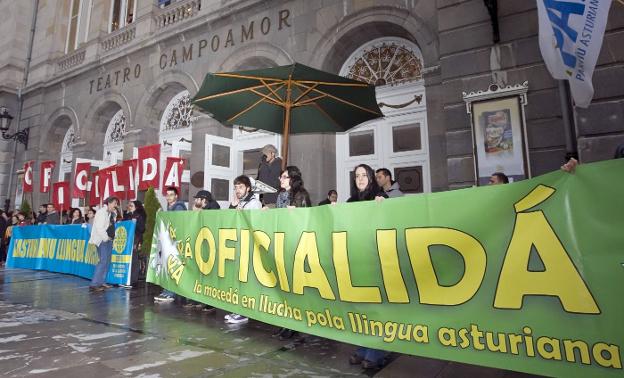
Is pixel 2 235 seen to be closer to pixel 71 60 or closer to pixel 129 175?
pixel 129 175

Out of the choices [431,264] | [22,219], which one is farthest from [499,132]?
[22,219]

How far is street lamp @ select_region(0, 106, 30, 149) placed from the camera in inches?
620

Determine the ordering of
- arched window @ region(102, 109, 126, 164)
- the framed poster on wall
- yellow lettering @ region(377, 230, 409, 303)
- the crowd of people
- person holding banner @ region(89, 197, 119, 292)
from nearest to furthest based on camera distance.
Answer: yellow lettering @ region(377, 230, 409, 303) → the crowd of people → the framed poster on wall → person holding banner @ region(89, 197, 119, 292) → arched window @ region(102, 109, 126, 164)

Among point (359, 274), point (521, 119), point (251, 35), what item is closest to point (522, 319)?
point (359, 274)

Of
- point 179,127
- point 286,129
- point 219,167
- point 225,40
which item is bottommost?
point 286,129

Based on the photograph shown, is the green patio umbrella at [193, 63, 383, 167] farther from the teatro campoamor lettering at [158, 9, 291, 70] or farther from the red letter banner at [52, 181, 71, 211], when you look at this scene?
the red letter banner at [52, 181, 71, 211]

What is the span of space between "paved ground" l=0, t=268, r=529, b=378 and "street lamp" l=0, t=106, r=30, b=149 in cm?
1406

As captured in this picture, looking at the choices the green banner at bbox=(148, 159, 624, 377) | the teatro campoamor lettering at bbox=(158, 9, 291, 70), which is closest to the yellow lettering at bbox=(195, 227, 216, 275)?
the green banner at bbox=(148, 159, 624, 377)

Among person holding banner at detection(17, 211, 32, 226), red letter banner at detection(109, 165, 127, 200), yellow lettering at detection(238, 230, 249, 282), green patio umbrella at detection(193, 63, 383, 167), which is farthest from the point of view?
person holding banner at detection(17, 211, 32, 226)

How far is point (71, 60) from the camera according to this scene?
15.6 metres

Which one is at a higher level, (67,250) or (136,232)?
(136,232)

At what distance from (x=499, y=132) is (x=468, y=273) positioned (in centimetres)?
417

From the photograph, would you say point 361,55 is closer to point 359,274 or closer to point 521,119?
point 521,119

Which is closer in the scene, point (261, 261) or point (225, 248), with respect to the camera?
point (261, 261)
